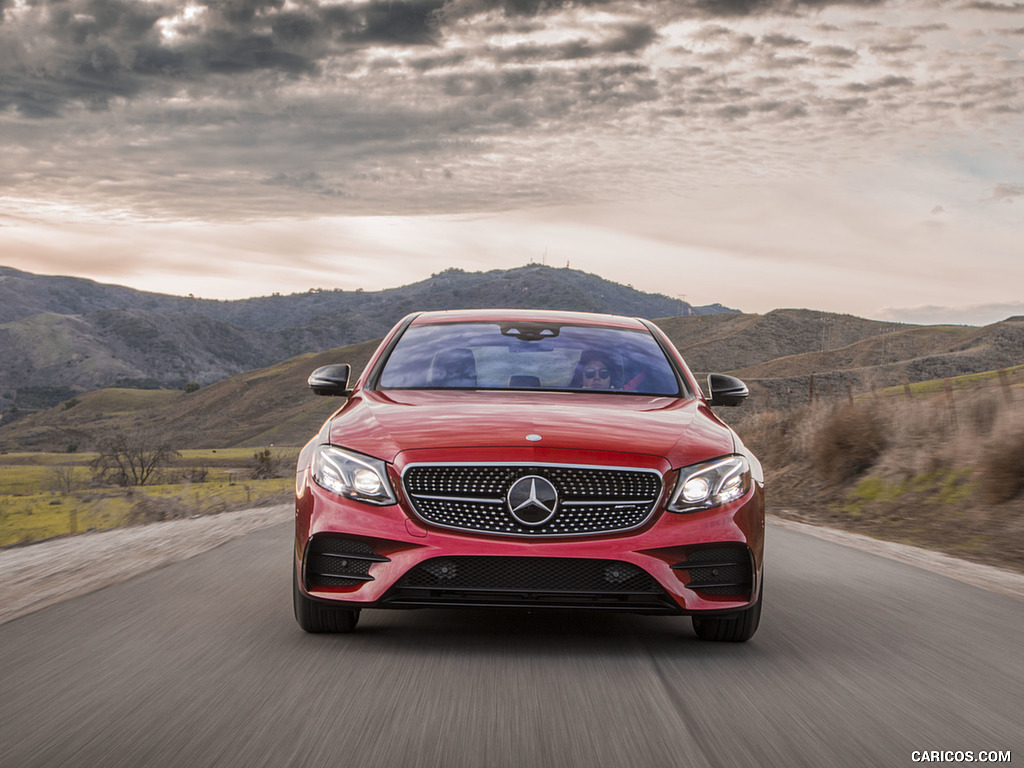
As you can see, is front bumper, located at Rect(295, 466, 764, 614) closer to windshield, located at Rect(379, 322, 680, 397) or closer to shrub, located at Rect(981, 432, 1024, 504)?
windshield, located at Rect(379, 322, 680, 397)

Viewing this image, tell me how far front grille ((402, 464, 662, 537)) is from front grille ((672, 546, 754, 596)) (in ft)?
0.95

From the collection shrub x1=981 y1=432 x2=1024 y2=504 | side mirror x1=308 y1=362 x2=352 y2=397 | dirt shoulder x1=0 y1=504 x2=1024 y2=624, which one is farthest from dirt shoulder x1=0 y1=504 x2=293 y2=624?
shrub x1=981 y1=432 x2=1024 y2=504

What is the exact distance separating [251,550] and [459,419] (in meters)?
4.13

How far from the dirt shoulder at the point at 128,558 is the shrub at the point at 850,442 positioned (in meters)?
4.12

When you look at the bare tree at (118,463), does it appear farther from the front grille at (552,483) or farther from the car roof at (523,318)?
the front grille at (552,483)

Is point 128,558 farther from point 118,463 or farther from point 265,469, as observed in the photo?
point 265,469

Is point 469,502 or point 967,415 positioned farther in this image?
point 967,415

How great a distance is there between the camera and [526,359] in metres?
6.20

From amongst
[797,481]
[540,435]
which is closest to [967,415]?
[797,481]

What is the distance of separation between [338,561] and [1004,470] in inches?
359

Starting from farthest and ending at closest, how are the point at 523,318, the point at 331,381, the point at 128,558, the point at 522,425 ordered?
the point at 128,558, the point at 523,318, the point at 331,381, the point at 522,425

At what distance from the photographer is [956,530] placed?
10828 mm

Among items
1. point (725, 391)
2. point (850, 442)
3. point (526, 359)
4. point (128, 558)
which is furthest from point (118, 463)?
point (725, 391)

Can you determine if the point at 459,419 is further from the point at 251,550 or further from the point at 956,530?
the point at 956,530
